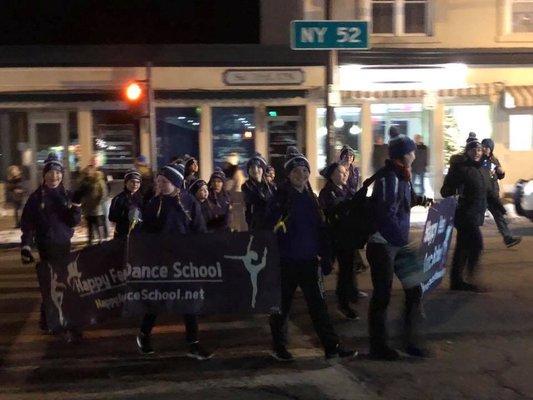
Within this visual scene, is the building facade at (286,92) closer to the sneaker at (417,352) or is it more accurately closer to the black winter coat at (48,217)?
the black winter coat at (48,217)

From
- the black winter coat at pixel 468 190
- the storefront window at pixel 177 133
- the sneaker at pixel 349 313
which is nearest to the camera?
the sneaker at pixel 349 313

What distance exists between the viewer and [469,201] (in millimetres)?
9039

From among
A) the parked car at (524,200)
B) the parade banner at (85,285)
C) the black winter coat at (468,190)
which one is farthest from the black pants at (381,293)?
the parked car at (524,200)

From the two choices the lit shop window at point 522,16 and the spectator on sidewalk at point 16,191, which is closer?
the spectator on sidewalk at point 16,191

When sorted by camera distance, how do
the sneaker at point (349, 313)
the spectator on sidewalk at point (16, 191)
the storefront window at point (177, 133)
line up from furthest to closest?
the storefront window at point (177, 133) → the spectator on sidewalk at point (16, 191) → the sneaker at point (349, 313)

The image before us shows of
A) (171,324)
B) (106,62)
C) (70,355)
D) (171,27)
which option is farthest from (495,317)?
(171,27)

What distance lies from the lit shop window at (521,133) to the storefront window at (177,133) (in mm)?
8103

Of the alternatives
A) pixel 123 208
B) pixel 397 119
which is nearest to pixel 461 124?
pixel 397 119

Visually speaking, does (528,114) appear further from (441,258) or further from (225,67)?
(441,258)

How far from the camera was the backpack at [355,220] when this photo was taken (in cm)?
649

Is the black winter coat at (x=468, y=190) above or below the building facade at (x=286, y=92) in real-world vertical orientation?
below

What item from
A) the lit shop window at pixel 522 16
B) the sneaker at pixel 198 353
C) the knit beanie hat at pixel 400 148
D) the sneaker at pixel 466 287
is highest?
the lit shop window at pixel 522 16

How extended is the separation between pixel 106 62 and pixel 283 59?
4374 millimetres

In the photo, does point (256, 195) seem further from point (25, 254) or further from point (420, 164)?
point (420, 164)
